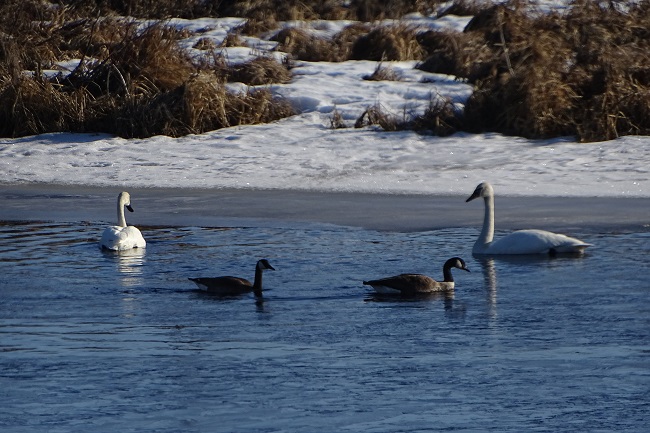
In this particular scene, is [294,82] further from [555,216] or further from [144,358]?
[144,358]

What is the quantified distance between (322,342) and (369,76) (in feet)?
41.1

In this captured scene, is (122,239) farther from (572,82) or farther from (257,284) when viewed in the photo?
(572,82)

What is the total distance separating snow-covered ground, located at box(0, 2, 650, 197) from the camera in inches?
546

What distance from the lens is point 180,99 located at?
57.1 ft

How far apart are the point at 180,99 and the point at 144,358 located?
11.0 m

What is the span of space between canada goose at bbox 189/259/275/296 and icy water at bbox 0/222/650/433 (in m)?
0.08

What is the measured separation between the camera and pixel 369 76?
63.1 ft

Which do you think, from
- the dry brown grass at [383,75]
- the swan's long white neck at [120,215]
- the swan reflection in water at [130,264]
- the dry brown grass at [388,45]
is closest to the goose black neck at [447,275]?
the swan reflection in water at [130,264]

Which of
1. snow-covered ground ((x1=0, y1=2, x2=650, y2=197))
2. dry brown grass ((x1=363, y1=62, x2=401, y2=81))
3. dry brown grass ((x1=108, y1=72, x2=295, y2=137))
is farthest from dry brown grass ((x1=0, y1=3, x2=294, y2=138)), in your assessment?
dry brown grass ((x1=363, y1=62, x2=401, y2=81))

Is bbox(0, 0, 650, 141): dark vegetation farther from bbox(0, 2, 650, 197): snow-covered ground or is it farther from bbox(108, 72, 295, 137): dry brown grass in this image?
bbox(0, 2, 650, 197): snow-covered ground

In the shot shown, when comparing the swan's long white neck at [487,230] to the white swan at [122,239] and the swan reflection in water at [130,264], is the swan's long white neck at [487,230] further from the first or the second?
the white swan at [122,239]

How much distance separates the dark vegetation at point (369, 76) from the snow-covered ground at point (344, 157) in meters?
0.35

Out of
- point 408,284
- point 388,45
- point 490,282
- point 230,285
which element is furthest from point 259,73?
point 408,284

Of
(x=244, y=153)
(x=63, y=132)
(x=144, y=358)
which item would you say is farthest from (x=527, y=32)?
(x=144, y=358)
